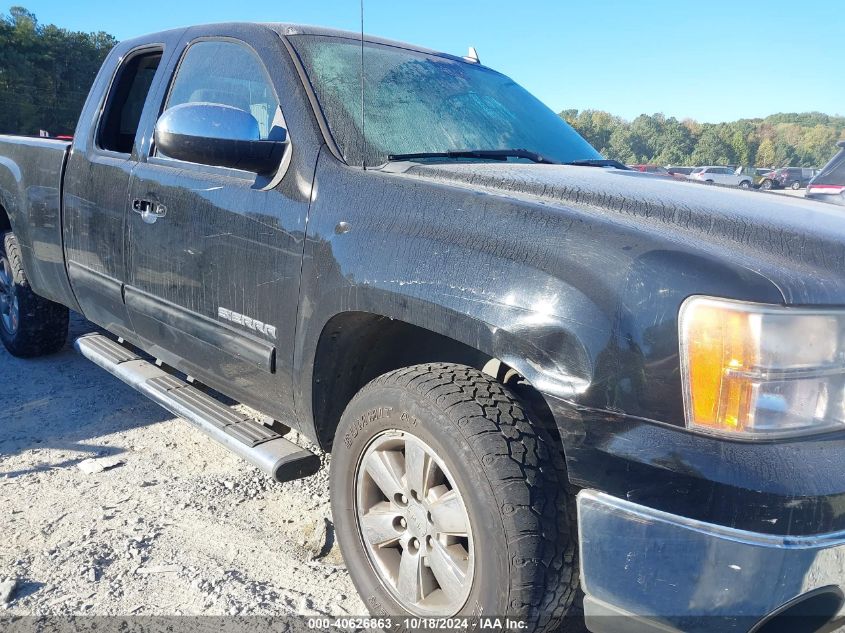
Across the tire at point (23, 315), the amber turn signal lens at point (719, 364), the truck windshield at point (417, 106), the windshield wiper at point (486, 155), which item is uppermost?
the truck windshield at point (417, 106)

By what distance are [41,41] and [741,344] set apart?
1788 inches

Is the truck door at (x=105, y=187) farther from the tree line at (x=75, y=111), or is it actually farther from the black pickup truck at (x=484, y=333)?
the tree line at (x=75, y=111)

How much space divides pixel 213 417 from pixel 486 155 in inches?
56.6

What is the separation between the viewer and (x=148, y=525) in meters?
2.73

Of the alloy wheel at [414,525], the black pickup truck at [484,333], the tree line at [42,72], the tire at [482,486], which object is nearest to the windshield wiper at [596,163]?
the black pickup truck at [484,333]

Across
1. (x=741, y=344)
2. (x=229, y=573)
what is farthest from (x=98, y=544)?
(x=741, y=344)

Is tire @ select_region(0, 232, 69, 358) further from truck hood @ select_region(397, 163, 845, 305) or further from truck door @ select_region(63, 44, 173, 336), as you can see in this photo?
truck hood @ select_region(397, 163, 845, 305)

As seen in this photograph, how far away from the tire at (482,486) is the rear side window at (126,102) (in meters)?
2.44

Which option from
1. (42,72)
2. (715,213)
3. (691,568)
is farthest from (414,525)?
(42,72)

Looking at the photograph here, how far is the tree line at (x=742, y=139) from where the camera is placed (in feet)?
82.7

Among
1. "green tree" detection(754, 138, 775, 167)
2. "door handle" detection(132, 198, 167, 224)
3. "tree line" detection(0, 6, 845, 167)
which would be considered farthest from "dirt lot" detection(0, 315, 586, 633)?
"green tree" detection(754, 138, 775, 167)

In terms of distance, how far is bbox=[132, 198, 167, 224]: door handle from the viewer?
2812mm

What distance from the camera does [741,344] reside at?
1.42 m

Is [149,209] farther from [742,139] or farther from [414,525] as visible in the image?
[742,139]
